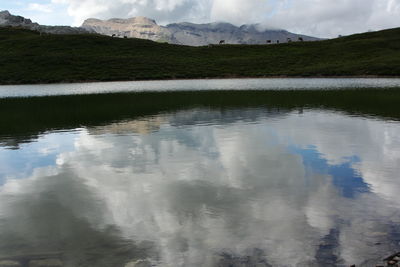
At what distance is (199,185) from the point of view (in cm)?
1862

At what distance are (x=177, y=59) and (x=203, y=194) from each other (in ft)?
450

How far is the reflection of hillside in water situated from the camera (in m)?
11.8

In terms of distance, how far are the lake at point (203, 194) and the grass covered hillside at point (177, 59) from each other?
91.1 m

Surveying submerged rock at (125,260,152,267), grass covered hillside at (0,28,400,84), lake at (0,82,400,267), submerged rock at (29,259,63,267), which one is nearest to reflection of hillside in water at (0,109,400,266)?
lake at (0,82,400,267)

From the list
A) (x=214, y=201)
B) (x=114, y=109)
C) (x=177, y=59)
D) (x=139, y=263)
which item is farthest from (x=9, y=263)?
(x=177, y=59)

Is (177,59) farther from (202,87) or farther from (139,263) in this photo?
(139,263)

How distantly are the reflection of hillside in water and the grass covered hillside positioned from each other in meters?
98.3

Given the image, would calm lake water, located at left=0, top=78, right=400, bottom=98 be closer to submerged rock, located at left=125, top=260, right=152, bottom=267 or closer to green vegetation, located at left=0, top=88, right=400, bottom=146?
green vegetation, located at left=0, top=88, right=400, bottom=146

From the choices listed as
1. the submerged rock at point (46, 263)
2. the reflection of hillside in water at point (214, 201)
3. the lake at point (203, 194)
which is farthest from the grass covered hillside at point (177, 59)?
the submerged rock at point (46, 263)

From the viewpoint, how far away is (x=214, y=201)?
16312 millimetres

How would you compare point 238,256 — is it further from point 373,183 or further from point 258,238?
point 373,183

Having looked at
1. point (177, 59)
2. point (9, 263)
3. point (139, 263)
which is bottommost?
point (9, 263)

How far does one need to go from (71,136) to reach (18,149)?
5605mm

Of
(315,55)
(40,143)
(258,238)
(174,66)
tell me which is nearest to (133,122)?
(40,143)
